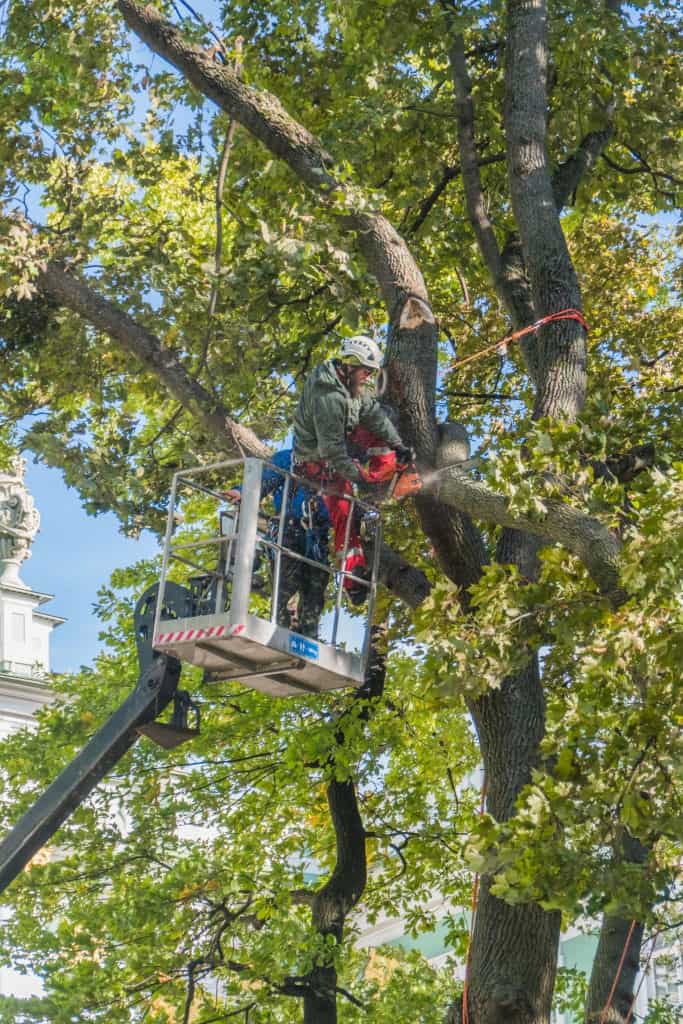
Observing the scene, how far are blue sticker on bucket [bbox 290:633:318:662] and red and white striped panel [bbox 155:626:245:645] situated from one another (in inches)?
24.7

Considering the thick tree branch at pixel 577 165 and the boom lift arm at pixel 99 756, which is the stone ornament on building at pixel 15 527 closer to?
the thick tree branch at pixel 577 165

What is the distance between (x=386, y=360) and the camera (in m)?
11.8

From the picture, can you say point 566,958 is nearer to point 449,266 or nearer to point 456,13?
point 449,266

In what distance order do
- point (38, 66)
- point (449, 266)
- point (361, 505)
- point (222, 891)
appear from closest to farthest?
point (361, 505), point (38, 66), point (222, 891), point (449, 266)

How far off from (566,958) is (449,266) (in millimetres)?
20763

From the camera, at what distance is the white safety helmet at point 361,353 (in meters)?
10.6

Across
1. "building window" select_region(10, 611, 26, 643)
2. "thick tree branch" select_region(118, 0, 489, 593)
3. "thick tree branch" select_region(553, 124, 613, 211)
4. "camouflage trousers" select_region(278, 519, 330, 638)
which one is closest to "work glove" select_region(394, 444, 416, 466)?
"thick tree branch" select_region(118, 0, 489, 593)

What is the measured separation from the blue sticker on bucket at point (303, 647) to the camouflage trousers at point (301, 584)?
0.44 meters

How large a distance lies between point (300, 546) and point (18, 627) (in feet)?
124

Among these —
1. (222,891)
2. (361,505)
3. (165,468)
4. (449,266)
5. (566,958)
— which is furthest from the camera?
(566,958)

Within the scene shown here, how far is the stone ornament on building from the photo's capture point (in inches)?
1882

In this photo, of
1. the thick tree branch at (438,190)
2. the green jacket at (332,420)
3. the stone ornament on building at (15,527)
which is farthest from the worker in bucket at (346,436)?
the stone ornament on building at (15,527)

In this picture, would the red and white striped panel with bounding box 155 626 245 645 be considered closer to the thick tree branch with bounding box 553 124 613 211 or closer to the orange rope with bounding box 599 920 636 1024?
the orange rope with bounding box 599 920 636 1024

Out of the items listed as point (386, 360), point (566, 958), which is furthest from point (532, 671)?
point (566, 958)
